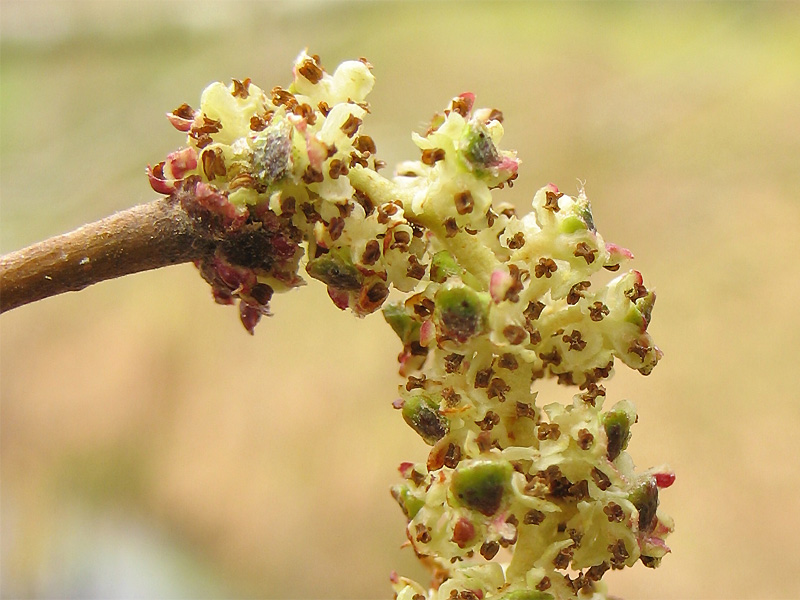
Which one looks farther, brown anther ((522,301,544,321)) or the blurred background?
the blurred background

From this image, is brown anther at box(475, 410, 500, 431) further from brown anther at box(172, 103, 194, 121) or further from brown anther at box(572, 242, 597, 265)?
brown anther at box(172, 103, 194, 121)

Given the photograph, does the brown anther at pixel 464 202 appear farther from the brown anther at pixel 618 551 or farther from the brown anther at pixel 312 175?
the brown anther at pixel 618 551

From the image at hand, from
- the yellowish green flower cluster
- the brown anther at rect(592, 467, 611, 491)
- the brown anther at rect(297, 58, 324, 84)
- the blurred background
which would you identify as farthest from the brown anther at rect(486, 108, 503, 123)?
the blurred background

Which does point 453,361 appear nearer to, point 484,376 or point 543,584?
point 484,376

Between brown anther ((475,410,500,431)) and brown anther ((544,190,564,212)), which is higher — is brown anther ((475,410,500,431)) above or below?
below

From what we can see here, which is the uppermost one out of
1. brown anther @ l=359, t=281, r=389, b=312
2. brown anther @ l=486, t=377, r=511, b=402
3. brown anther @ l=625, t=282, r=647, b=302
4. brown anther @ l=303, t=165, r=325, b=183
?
brown anther @ l=303, t=165, r=325, b=183

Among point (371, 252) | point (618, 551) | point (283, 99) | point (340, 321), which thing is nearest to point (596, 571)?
A: point (618, 551)
